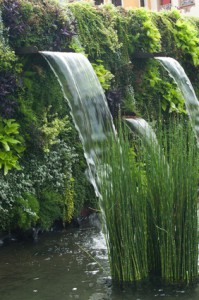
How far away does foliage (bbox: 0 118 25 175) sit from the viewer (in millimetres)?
7031

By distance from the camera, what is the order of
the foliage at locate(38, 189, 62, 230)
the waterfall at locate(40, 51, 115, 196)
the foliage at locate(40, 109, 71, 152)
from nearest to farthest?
the foliage at locate(38, 189, 62, 230)
the foliage at locate(40, 109, 71, 152)
the waterfall at locate(40, 51, 115, 196)

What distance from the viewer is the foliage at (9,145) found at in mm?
7031

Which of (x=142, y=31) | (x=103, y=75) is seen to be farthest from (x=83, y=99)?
(x=142, y=31)

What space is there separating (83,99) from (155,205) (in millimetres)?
3442

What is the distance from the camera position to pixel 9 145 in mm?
7203

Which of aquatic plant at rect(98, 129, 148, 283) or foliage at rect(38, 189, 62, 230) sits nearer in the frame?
aquatic plant at rect(98, 129, 148, 283)

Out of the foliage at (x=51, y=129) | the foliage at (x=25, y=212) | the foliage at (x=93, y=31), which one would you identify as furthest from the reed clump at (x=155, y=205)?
the foliage at (x=93, y=31)

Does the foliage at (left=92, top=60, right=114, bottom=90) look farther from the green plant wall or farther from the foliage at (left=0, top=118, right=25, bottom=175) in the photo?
the foliage at (left=0, top=118, right=25, bottom=175)

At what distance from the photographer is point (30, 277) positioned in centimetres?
552

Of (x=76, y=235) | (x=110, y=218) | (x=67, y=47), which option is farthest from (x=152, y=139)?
(x=67, y=47)

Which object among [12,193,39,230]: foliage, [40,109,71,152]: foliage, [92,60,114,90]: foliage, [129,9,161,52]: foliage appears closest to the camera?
[12,193,39,230]: foliage

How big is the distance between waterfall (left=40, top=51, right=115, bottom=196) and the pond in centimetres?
113

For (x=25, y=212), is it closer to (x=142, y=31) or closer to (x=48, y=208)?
(x=48, y=208)

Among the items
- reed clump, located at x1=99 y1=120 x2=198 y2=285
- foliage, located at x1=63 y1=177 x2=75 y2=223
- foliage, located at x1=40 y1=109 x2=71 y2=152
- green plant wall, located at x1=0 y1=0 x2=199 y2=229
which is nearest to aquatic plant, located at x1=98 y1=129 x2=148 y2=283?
reed clump, located at x1=99 y1=120 x2=198 y2=285
